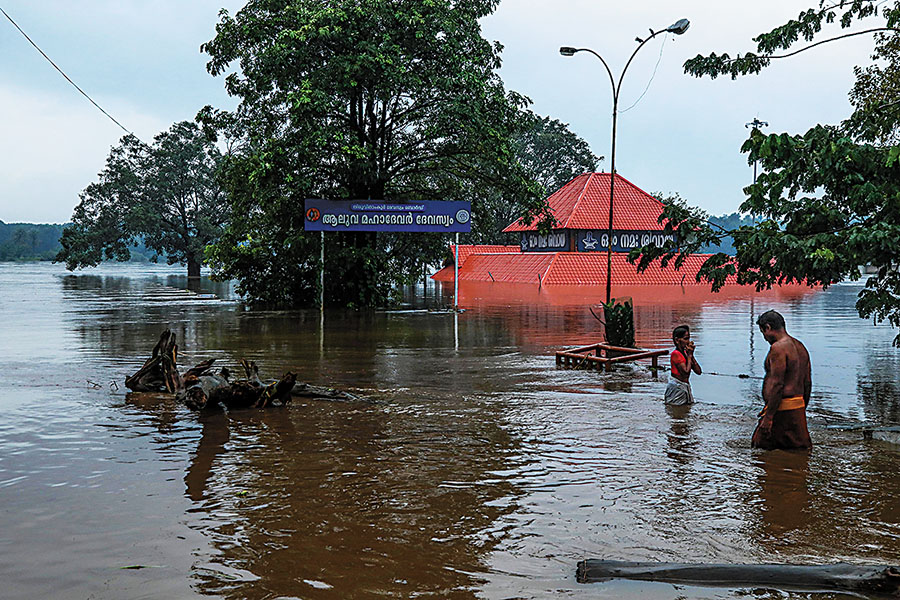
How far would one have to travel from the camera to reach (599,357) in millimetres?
16062

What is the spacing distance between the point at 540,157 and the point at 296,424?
70.2 m

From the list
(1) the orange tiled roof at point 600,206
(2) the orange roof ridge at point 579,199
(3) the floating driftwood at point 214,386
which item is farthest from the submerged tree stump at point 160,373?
(2) the orange roof ridge at point 579,199

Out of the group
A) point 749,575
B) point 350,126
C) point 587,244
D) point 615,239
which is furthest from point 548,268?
point 749,575

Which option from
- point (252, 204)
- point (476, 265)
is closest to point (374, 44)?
point (252, 204)

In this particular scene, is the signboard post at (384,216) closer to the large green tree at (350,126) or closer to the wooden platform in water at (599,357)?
the large green tree at (350,126)

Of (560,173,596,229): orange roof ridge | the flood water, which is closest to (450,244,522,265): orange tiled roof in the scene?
(560,173,596,229): orange roof ridge

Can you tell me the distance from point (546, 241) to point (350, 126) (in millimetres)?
28503

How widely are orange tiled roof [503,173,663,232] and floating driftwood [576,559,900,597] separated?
2010 inches

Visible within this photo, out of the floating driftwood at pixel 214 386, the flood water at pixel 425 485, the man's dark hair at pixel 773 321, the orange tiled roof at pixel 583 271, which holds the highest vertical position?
the orange tiled roof at pixel 583 271

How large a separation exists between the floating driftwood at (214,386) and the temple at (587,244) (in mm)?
41313

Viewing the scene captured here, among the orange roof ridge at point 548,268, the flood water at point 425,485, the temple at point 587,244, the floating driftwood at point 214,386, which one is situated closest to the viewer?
the flood water at point 425,485

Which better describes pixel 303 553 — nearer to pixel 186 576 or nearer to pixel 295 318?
pixel 186 576

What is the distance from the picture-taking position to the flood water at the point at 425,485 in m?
5.39

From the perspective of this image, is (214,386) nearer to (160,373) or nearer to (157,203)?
(160,373)
